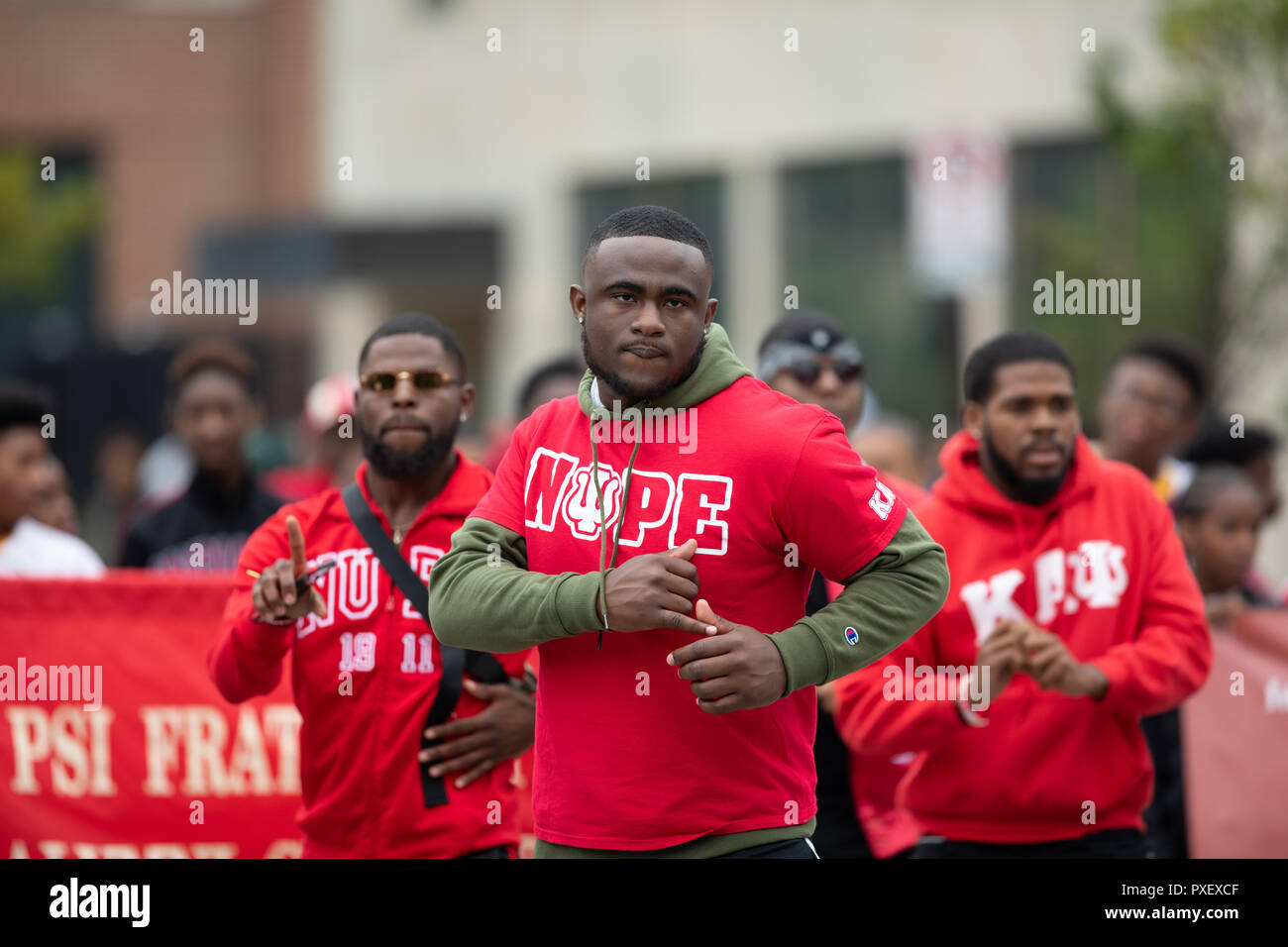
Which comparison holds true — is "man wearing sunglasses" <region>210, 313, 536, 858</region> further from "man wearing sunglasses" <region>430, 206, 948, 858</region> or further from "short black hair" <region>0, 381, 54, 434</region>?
"short black hair" <region>0, 381, 54, 434</region>

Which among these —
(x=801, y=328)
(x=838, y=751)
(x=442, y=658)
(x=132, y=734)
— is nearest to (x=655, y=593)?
(x=442, y=658)

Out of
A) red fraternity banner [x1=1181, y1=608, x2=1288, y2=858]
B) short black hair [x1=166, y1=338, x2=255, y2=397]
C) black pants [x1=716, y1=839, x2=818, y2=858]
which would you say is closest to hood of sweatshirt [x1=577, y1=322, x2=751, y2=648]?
black pants [x1=716, y1=839, x2=818, y2=858]

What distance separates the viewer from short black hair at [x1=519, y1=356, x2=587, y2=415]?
8.20 metres

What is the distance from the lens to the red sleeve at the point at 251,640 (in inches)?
182

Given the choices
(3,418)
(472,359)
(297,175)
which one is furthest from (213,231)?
(3,418)

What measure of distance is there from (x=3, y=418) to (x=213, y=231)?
23.2m

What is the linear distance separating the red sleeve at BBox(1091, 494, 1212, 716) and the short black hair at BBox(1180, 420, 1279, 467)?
9.59 feet

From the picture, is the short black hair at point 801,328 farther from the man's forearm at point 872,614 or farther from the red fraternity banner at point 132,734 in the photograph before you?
the red fraternity banner at point 132,734

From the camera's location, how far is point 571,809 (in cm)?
386

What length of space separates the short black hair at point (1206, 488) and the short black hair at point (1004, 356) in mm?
2109

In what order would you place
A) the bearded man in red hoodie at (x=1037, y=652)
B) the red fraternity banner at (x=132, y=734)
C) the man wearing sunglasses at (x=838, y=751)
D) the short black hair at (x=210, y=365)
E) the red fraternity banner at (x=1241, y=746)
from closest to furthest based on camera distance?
the bearded man in red hoodie at (x=1037, y=652), the man wearing sunglasses at (x=838, y=751), the red fraternity banner at (x=132, y=734), the red fraternity banner at (x=1241, y=746), the short black hair at (x=210, y=365)

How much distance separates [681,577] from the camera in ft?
12.0

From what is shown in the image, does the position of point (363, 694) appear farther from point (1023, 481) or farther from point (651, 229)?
point (1023, 481)

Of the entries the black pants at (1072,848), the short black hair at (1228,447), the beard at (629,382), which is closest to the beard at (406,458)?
the beard at (629,382)
